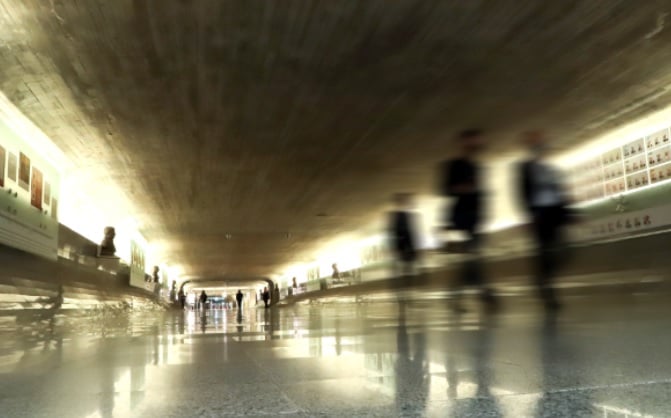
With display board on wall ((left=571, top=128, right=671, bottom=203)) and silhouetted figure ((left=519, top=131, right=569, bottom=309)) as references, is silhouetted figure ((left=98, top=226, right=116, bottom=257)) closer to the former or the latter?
display board on wall ((left=571, top=128, right=671, bottom=203))

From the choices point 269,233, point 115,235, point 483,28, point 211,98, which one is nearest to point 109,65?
point 211,98

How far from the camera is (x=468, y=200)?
20.3 feet

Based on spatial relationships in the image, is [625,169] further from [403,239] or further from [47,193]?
[47,193]

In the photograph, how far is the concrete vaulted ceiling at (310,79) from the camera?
6.57m

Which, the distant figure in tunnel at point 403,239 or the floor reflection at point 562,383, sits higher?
the distant figure in tunnel at point 403,239

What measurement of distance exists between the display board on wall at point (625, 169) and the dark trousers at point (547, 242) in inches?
214

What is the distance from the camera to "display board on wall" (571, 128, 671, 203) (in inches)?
406

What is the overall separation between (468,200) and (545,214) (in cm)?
93

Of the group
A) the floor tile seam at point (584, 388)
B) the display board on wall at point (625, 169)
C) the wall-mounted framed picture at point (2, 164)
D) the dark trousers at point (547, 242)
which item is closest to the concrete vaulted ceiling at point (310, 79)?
the display board on wall at point (625, 169)

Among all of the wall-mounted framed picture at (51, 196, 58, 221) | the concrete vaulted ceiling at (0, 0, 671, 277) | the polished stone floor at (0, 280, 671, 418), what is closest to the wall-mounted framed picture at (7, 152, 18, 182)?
the concrete vaulted ceiling at (0, 0, 671, 277)

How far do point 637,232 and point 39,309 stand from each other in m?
11.5

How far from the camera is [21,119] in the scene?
939 centimetres

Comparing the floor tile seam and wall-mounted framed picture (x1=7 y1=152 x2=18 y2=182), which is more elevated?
wall-mounted framed picture (x1=7 y1=152 x2=18 y2=182)

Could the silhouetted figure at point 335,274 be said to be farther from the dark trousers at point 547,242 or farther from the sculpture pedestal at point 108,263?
the dark trousers at point 547,242
